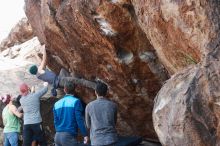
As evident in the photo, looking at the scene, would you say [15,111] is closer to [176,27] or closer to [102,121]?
[102,121]

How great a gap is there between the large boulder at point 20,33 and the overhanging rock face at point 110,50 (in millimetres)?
10855

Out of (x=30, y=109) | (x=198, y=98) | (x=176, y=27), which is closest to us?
(x=198, y=98)

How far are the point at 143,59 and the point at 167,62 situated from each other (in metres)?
1.81

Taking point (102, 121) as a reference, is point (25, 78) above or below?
above

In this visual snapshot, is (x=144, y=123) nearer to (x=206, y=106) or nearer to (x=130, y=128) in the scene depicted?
(x=130, y=128)

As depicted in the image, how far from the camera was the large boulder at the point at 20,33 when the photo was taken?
23.6 meters

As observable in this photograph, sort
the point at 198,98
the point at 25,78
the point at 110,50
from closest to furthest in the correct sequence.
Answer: the point at 198,98 → the point at 110,50 → the point at 25,78

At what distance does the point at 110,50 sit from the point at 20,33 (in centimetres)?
1467

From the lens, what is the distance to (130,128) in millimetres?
12500

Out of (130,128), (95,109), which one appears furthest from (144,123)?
(95,109)

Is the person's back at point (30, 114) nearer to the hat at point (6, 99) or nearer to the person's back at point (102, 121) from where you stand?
the hat at point (6, 99)

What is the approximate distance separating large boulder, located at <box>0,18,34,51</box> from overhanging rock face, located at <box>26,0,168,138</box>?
10.9 m

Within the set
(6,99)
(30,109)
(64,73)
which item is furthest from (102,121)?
(6,99)

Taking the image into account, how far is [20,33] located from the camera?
2389cm
